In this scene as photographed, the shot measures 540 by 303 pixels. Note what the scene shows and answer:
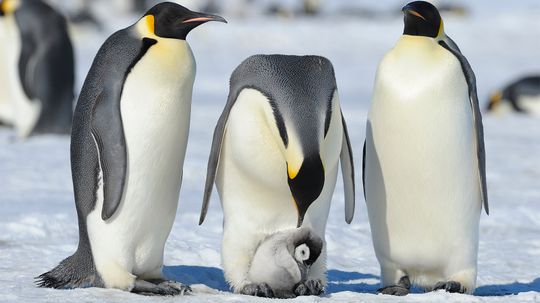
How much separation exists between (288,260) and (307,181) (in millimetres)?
380

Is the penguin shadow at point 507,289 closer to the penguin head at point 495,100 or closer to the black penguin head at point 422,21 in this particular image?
the black penguin head at point 422,21

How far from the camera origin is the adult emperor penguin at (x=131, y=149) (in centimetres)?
425

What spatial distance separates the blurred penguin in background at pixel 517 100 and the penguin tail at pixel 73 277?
1147cm

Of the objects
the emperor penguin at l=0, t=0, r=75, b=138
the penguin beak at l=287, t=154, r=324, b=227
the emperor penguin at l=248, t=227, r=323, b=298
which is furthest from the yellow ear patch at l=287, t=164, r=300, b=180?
the emperor penguin at l=0, t=0, r=75, b=138

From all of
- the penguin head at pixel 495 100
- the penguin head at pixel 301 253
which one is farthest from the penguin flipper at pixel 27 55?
the penguin head at pixel 495 100

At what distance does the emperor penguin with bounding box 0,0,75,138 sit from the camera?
397 inches

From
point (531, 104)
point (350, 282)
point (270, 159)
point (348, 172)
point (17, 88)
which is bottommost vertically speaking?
point (531, 104)

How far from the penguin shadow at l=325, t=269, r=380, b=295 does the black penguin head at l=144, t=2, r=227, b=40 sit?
121cm

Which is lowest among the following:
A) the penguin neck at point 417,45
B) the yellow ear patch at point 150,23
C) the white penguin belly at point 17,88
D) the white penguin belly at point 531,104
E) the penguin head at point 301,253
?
the white penguin belly at point 531,104

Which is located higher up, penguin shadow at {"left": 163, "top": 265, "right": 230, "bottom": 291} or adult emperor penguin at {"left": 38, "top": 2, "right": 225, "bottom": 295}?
adult emperor penguin at {"left": 38, "top": 2, "right": 225, "bottom": 295}

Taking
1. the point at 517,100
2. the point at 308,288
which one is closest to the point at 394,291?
the point at 308,288

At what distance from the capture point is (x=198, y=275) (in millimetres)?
4941

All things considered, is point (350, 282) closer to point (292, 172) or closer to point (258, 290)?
point (258, 290)

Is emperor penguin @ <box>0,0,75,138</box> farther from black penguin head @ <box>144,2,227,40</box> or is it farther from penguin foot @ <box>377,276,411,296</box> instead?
penguin foot @ <box>377,276,411,296</box>
